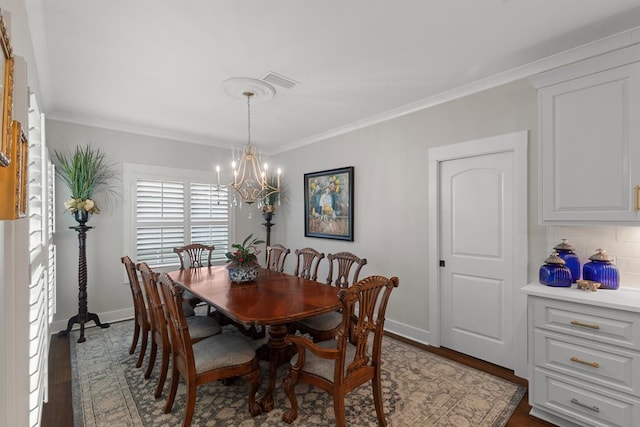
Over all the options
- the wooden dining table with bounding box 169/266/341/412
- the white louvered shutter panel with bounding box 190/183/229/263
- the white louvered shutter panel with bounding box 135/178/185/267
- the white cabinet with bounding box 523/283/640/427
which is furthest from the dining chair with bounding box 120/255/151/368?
the white cabinet with bounding box 523/283/640/427

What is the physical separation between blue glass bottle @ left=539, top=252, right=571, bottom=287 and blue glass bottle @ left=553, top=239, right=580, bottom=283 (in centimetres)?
10

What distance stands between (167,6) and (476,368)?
3731mm

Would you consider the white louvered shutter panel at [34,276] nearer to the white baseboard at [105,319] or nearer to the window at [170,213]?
the window at [170,213]

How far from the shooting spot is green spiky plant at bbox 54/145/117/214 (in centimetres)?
359

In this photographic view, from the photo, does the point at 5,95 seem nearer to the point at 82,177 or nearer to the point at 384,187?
the point at 82,177

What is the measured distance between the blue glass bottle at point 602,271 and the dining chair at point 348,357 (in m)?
1.50

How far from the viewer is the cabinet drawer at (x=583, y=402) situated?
1.90m

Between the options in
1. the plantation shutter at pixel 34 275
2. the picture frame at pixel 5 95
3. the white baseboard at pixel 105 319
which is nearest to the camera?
the picture frame at pixel 5 95

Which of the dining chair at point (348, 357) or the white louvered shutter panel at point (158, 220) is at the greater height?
the white louvered shutter panel at point (158, 220)

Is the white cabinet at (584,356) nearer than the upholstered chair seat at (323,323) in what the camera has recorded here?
Yes

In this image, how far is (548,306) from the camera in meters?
2.19

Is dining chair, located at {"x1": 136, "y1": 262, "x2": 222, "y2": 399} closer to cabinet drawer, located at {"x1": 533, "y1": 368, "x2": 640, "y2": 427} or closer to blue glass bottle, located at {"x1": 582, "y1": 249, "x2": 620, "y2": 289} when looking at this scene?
cabinet drawer, located at {"x1": 533, "y1": 368, "x2": 640, "y2": 427}

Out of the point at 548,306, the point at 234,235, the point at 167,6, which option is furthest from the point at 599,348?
the point at 234,235

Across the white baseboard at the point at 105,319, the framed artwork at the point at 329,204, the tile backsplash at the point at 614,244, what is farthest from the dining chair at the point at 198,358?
the tile backsplash at the point at 614,244
